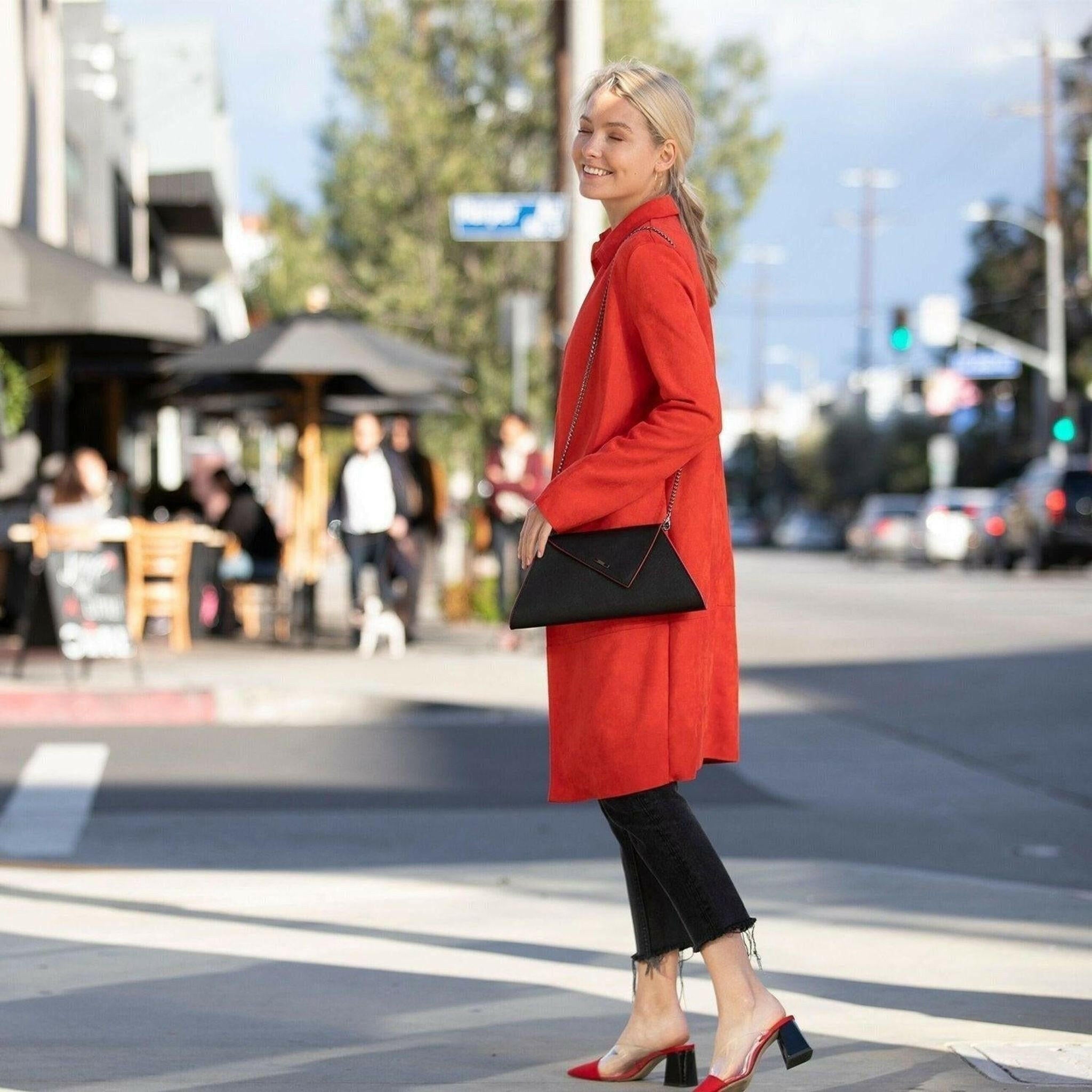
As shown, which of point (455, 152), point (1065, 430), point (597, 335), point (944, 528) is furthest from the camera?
point (944, 528)

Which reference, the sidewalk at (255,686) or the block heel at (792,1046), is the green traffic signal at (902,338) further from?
the block heel at (792,1046)

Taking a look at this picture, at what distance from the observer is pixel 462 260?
105 ft

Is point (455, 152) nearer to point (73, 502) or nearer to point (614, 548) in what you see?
point (73, 502)

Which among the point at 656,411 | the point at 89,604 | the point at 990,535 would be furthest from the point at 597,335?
the point at 990,535

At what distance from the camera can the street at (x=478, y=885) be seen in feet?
14.5

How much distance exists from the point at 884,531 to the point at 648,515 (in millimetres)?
44689

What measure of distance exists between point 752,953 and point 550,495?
99 cm

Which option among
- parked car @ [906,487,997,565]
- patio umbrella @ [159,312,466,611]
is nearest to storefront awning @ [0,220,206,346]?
patio umbrella @ [159,312,466,611]

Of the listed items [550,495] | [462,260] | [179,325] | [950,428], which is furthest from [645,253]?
[950,428]

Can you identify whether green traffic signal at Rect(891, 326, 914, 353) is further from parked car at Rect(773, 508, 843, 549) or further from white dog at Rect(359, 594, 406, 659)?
white dog at Rect(359, 594, 406, 659)

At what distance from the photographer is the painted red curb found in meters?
11.8

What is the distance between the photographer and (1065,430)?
43.0m

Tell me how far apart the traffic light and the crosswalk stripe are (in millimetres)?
36979

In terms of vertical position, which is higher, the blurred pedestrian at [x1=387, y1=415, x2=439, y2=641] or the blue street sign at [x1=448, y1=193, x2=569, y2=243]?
the blue street sign at [x1=448, y1=193, x2=569, y2=243]
